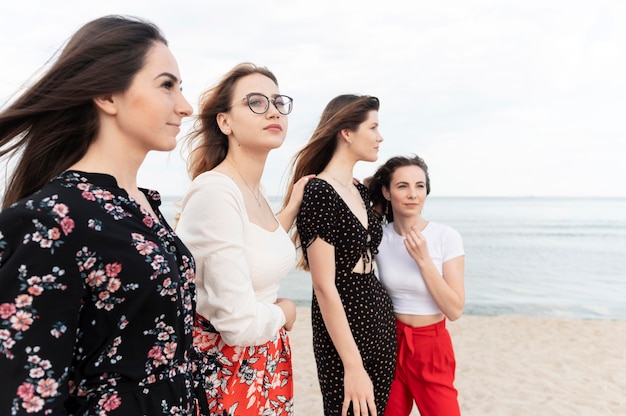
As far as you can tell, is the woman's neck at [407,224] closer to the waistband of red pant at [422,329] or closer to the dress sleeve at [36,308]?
the waistband of red pant at [422,329]

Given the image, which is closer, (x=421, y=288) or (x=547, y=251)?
(x=421, y=288)

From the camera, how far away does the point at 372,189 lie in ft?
11.2

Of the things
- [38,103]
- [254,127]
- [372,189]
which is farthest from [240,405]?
[372,189]

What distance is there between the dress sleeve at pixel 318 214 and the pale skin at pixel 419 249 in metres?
0.62

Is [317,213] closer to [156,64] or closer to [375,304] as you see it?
[375,304]

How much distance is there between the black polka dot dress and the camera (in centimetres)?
262

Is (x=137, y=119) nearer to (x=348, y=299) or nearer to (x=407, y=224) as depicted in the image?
(x=348, y=299)

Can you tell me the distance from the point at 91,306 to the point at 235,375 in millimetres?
859

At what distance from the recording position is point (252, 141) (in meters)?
2.18

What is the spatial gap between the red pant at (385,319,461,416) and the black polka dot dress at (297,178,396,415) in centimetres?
16

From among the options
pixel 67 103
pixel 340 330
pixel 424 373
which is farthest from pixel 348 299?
pixel 67 103

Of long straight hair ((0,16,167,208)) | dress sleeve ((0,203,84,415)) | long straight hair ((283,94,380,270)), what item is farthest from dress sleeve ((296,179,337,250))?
dress sleeve ((0,203,84,415))

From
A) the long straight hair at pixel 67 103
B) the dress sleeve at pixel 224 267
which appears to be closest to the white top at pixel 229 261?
the dress sleeve at pixel 224 267

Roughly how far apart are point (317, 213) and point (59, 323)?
1.61 m
